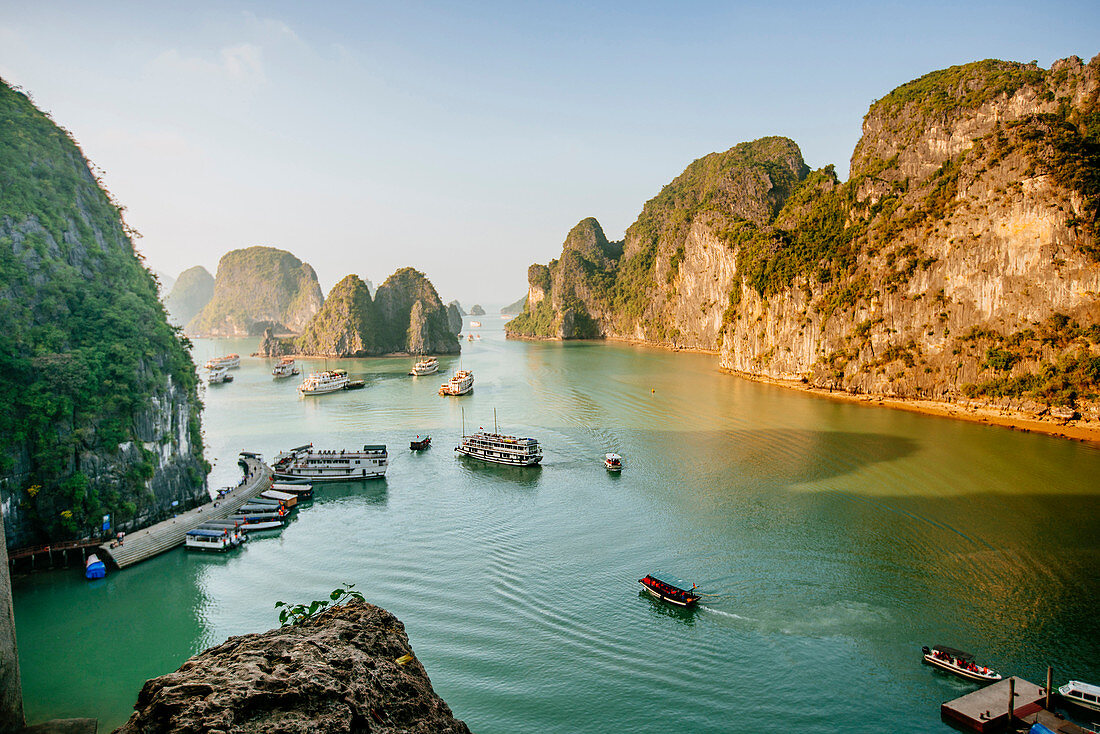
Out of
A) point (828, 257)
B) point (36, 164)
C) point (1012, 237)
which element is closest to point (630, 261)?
point (828, 257)

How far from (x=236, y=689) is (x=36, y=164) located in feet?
116

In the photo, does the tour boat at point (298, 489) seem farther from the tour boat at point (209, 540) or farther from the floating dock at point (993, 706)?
the floating dock at point (993, 706)

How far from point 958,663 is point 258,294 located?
540 ft

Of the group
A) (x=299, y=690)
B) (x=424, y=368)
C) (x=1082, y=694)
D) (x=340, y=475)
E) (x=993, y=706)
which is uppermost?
(x=424, y=368)

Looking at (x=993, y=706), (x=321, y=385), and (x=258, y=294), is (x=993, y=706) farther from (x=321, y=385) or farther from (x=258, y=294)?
(x=258, y=294)

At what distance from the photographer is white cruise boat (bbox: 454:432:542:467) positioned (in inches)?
1248

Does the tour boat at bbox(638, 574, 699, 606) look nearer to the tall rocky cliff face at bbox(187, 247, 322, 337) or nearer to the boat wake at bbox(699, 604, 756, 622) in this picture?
the boat wake at bbox(699, 604, 756, 622)

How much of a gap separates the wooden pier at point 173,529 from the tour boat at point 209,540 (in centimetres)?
75

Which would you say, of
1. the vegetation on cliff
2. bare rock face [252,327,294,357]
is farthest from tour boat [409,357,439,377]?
bare rock face [252,327,294,357]

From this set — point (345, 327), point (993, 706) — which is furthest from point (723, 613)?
point (345, 327)

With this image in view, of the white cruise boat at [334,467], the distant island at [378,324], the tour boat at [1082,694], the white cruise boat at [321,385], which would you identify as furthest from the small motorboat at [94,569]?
the distant island at [378,324]

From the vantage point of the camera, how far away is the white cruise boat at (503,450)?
31703 millimetres

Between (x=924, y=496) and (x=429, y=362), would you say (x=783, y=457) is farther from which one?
(x=429, y=362)

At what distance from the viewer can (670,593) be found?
17125mm
